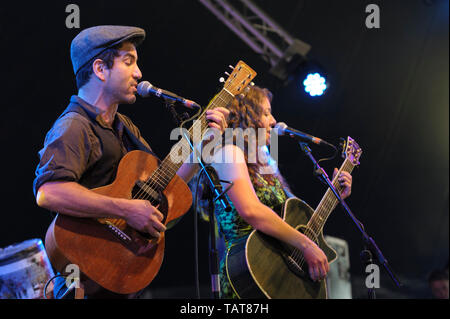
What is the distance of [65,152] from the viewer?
186cm

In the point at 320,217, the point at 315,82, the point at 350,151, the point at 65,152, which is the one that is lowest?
the point at 320,217

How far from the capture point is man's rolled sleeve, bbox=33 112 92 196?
182 centimetres

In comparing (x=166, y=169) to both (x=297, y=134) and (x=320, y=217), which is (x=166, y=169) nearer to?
(x=297, y=134)

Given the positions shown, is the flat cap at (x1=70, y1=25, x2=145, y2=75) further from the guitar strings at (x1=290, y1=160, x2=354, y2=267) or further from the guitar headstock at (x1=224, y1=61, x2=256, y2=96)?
the guitar strings at (x1=290, y1=160, x2=354, y2=267)

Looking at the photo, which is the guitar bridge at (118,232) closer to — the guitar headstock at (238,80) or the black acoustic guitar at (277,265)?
the black acoustic guitar at (277,265)

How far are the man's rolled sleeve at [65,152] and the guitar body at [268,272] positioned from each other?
96 cm

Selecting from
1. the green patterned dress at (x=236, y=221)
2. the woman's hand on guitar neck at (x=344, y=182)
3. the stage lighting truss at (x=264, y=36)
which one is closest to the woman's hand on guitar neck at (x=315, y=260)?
the green patterned dress at (x=236, y=221)

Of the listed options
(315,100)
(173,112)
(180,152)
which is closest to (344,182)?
(180,152)

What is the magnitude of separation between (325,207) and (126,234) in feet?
4.57

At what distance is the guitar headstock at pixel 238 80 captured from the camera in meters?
2.44

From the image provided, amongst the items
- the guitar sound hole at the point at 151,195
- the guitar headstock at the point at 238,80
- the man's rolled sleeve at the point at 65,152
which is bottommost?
the guitar sound hole at the point at 151,195

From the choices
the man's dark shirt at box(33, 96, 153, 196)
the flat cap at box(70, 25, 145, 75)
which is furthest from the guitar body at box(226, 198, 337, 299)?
the flat cap at box(70, 25, 145, 75)

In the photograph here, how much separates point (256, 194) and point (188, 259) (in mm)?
2800
